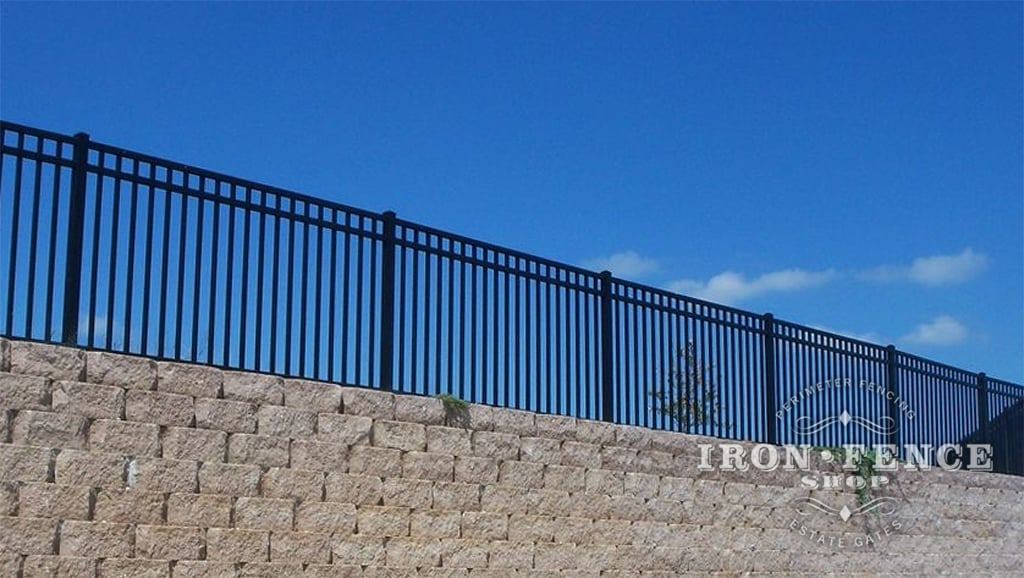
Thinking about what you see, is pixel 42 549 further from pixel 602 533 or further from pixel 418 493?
pixel 602 533

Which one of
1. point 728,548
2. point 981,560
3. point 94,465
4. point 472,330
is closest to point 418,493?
point 472,330

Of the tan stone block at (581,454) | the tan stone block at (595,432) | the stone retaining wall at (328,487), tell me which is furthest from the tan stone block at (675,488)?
the tan stone block at (581,454)

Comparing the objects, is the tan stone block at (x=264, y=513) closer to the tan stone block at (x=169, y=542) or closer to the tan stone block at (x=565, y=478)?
the tan stone block at (x=169, y=542)

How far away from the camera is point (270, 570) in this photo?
9.29 m

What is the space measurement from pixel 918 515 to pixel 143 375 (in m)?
10.5

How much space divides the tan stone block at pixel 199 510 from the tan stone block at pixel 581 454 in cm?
349

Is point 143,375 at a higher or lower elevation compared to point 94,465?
higher

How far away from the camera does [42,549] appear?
8.12m

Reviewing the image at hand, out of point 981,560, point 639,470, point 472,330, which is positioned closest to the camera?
point 472,330

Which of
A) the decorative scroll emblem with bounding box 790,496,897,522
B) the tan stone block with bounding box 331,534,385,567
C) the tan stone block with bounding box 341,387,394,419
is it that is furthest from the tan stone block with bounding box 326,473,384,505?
the decorative scroll emblem with bounding box 790,496,897,522

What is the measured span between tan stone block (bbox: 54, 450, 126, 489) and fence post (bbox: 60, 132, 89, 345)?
731 millimetres

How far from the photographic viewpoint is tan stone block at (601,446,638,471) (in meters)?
12.3

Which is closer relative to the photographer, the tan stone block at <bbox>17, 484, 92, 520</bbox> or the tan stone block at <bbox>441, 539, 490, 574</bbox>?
the tan stone block at <bbox>17, 484, 92, 520</bbox>

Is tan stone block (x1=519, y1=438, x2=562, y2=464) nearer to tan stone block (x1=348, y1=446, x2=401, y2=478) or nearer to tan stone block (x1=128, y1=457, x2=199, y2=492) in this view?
tan stone block (x1=348, y1=446, x2=401, y2=478)
